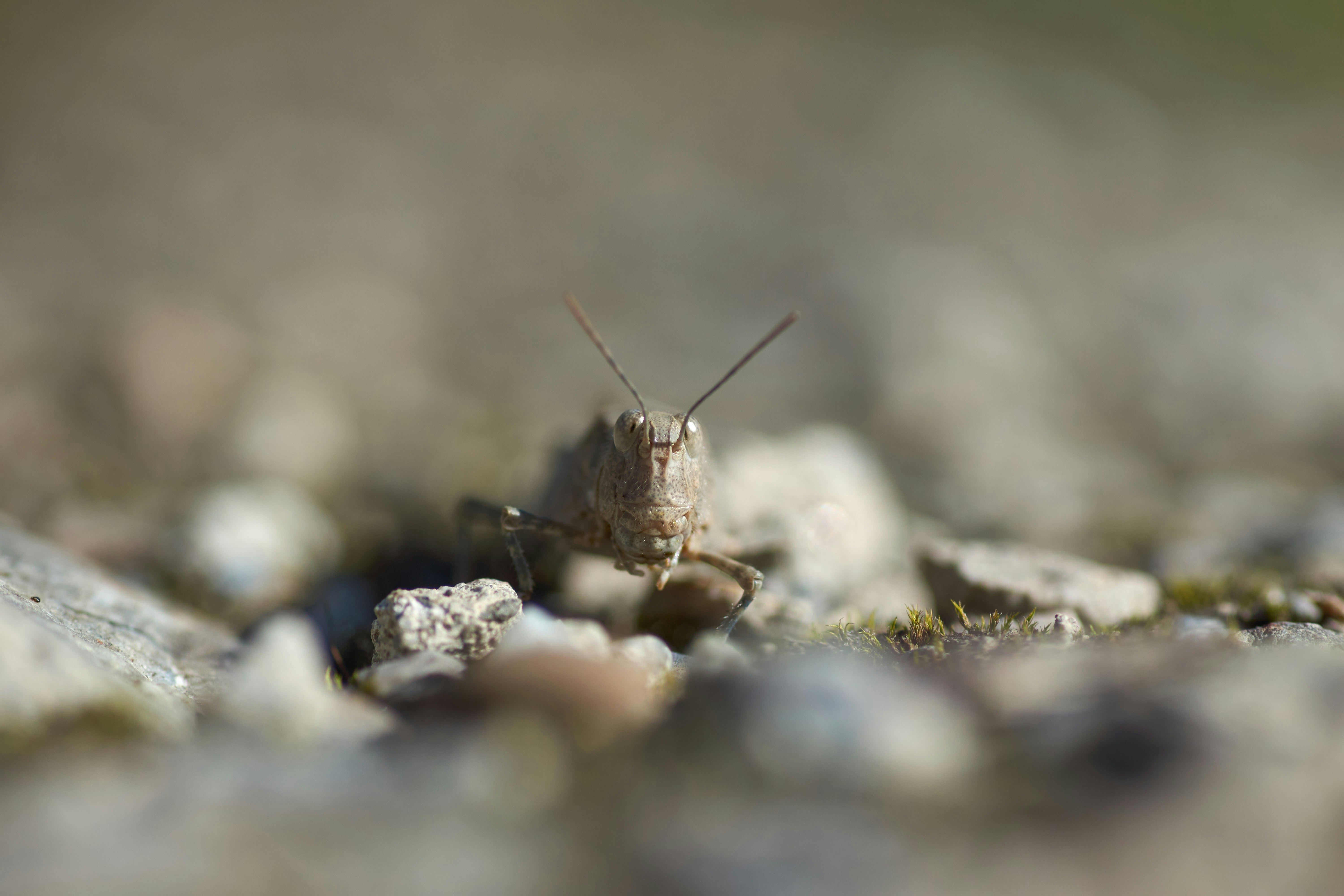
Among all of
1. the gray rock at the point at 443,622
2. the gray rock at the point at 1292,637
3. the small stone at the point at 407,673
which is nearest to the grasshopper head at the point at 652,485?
the gray rock at the point at 443,622

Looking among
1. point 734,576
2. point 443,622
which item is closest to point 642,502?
point 734,576

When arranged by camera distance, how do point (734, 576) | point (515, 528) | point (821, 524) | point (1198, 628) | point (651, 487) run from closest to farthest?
point (1198, 628) < point (651, 487) < point (734, 576) < point (515, 528) < point (821, 524)

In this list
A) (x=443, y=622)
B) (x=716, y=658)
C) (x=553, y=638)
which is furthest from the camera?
(x=443, y=622)

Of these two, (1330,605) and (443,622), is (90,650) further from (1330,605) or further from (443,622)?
(1330,605)

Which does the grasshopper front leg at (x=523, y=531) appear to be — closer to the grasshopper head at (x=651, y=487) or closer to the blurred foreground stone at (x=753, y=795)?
the grasshopper head at (x=651, y=487)

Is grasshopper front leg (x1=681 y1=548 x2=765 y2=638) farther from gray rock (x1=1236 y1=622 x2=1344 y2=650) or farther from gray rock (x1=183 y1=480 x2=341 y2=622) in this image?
gray rock (x1=183 y1=480 x2=341 y2=622)

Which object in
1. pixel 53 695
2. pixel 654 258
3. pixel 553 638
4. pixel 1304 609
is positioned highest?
pixel 654 258

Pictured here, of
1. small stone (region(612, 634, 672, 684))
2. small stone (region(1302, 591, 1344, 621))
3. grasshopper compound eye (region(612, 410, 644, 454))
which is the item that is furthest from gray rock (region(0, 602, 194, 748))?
small stone (region(1302, 591, 1344, 621))
